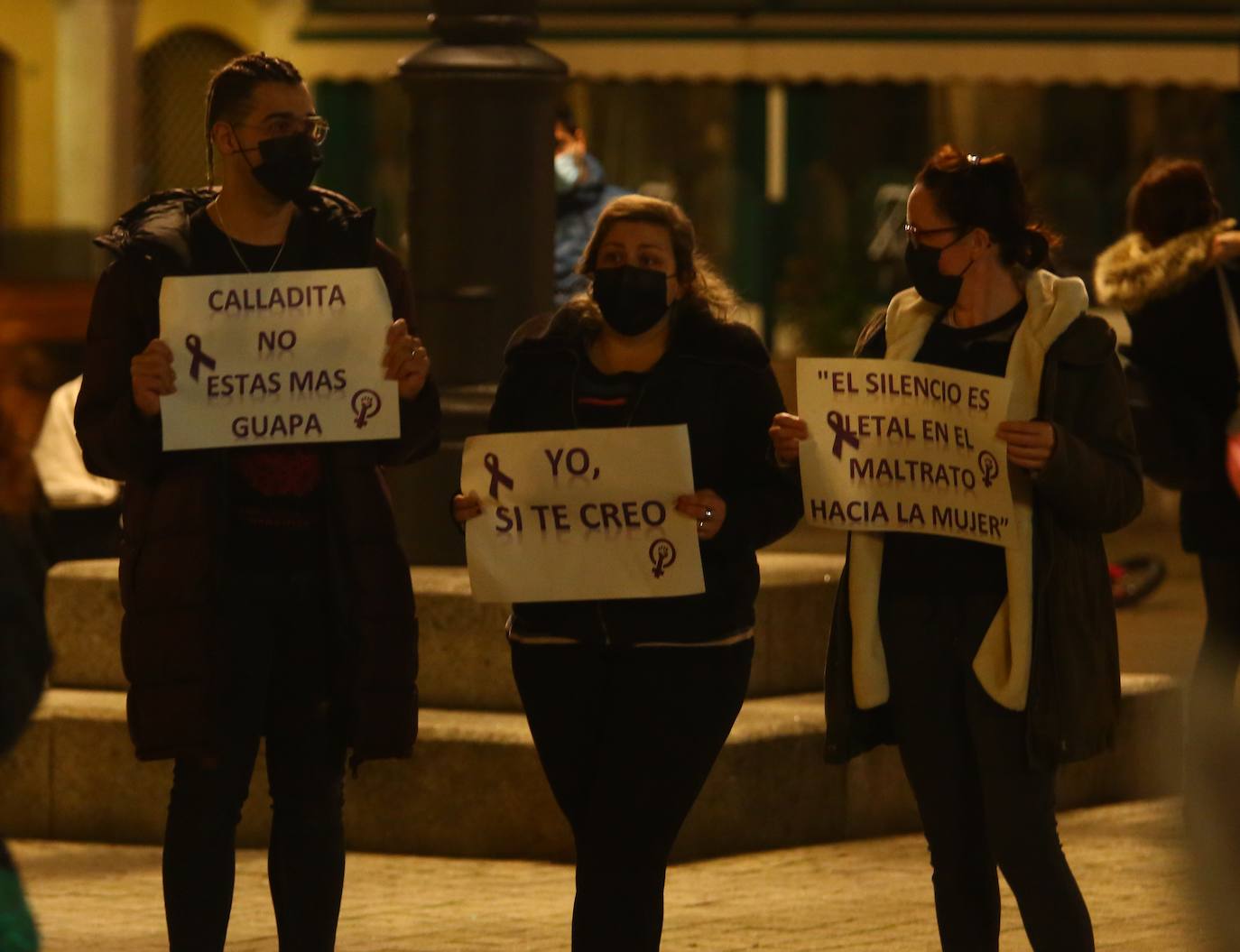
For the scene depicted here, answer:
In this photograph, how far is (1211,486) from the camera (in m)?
8.28

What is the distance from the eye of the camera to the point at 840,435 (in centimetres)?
574

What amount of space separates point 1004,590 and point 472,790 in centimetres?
301

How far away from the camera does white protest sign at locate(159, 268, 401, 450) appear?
18.7 ft

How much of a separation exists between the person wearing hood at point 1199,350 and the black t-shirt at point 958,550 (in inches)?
105

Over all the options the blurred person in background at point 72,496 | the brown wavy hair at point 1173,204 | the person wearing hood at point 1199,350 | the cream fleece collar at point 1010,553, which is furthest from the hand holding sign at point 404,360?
the blurred person in background at point 72,496

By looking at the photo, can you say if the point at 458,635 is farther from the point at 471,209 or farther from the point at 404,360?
the point at 404,360

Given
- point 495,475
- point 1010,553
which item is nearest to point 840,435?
point 1010,553

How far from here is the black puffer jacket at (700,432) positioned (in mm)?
5637

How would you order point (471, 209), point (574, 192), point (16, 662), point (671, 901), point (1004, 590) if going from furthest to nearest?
point (574, 192) < point (471, 209) < point (671, 901) < point (1004, 590) < point (16, 662)

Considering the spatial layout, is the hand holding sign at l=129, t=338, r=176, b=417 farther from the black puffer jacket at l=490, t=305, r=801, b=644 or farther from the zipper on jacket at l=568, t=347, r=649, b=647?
the zipper on jacket at l=568, t=347, r=649, b=647

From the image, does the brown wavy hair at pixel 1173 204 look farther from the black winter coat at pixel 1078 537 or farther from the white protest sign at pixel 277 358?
the white protest sign at pixel 277 358

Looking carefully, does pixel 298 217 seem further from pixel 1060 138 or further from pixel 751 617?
pixel 1060 138

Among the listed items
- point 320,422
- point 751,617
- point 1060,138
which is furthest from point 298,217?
point 1060,138

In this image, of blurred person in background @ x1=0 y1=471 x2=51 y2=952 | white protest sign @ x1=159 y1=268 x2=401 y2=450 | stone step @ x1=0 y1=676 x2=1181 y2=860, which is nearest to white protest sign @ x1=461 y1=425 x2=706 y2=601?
white protest sign @ x1=159 y1=268 x2=401 y2=450
